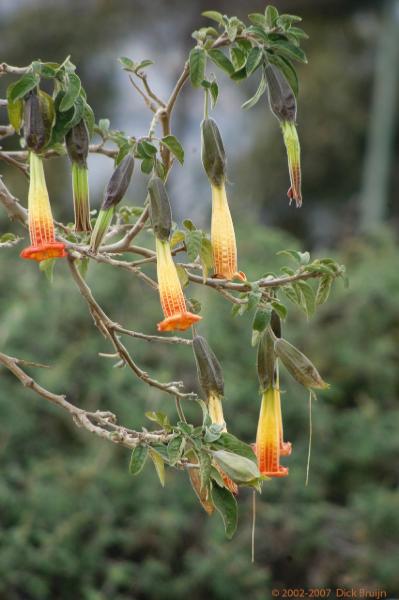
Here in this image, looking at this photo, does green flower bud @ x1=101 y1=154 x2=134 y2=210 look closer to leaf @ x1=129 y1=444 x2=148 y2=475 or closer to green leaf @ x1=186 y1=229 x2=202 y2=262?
green leaf @ x1=186 y1=229 x2=202 y2=262

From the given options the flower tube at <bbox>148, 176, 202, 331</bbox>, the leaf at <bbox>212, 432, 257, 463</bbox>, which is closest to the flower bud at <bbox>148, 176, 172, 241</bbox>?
the flower tube at <bbox>148, 176, 202, 331</bbox>

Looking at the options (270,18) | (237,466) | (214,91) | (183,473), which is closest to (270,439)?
(237,466)

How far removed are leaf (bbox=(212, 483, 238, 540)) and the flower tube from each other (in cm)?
26

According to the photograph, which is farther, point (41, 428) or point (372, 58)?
point (372, 58)

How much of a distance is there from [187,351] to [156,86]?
5.55 metres

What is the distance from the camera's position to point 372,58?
9.62m

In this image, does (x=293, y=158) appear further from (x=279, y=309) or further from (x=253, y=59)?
(x=279, y=309)

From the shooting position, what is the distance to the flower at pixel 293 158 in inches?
57.4

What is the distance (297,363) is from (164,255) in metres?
0.29

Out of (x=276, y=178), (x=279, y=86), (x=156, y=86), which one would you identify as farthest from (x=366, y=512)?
(x=156, y=86)

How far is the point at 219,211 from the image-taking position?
1.53m

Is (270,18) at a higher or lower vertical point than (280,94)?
higher

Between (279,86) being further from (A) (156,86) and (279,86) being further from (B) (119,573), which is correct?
(A) (156,86)

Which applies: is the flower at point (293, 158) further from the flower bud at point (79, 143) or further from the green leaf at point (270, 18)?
the flower bud at point (79, 143)
